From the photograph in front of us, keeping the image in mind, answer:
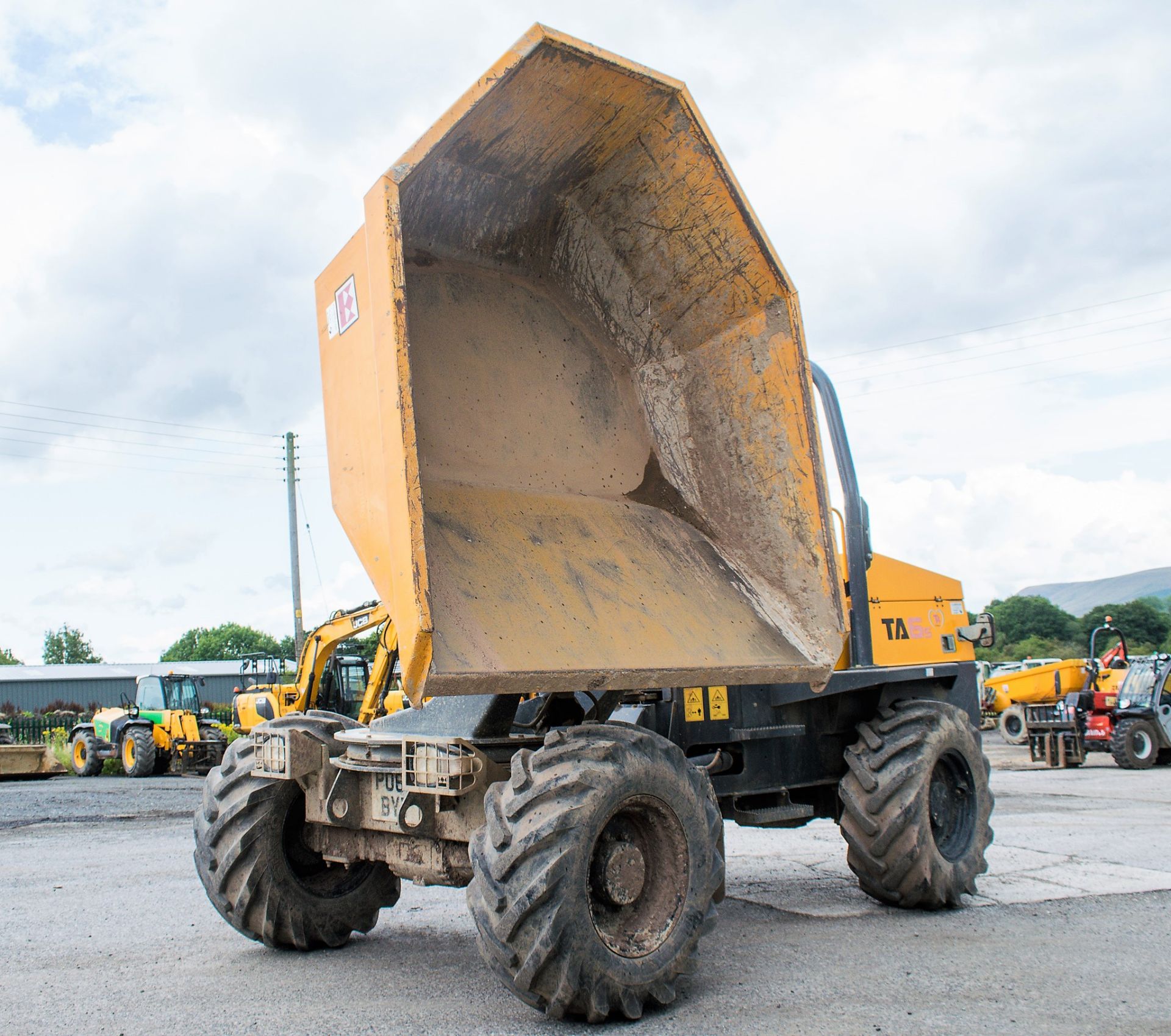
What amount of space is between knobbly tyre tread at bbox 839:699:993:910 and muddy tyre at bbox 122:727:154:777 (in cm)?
1766

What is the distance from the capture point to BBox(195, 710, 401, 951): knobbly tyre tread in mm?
4840

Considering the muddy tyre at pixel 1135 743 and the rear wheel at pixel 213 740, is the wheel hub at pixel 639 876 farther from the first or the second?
the rear wheel at pixel 213 740

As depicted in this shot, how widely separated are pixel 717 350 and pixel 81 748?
21.0 metres

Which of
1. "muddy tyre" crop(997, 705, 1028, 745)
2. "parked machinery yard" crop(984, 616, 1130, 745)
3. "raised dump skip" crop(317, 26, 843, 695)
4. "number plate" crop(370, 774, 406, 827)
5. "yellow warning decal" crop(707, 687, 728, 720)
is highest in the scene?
"raised dump skip" crop(317, 26, 843, 695)

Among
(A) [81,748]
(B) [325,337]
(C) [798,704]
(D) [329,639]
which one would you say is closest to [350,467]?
(B) [325,337]

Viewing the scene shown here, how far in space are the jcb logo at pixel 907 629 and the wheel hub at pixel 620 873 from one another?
2944 millimetres

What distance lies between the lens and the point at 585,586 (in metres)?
4.69

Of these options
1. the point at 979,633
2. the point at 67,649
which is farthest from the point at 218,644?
the point at 979,633

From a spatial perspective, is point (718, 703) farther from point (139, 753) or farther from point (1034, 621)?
point (1034, 621)

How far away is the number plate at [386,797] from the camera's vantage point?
14.5 feet

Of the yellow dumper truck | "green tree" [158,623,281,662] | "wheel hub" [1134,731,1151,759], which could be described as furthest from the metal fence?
"green tree" [158,623,281,662]

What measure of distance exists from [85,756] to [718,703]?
20.3 m

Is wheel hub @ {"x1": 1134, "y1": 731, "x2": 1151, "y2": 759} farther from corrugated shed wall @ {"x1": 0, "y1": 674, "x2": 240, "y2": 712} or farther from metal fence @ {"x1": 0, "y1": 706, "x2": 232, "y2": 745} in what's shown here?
corrugated shed wall @ {"x1": 0, "y1": 674, "x2": 240, "y2": 712}

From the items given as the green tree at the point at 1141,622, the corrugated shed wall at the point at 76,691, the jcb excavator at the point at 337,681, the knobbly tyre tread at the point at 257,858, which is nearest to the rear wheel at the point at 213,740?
the jcb excavator at the point at 337,681
